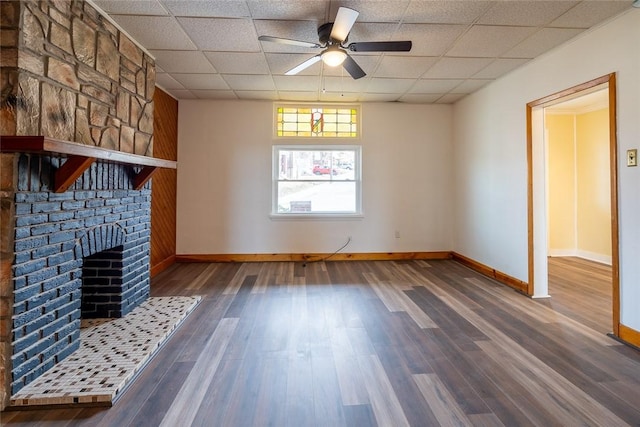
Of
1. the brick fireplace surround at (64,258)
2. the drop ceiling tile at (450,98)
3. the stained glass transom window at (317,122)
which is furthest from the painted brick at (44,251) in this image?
the drop ceiling tile at (450,98)

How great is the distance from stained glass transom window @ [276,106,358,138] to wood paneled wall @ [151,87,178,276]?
1605mm

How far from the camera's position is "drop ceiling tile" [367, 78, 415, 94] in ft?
12.9

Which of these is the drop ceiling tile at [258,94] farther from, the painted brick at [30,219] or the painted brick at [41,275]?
the painted brick at [41,275]

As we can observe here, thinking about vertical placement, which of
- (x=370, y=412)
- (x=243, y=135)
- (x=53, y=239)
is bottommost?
(x=370, y=412)

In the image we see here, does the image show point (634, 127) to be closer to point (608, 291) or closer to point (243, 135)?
point (608, 291)

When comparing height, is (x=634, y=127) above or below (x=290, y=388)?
above

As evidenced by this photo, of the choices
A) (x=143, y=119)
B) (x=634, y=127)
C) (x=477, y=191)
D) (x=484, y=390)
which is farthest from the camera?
(x=477, y=191)

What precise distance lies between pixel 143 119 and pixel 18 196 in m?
1.62

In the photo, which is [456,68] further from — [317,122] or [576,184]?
[576,184]

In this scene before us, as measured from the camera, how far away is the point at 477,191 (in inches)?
174

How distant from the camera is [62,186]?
6.18ft

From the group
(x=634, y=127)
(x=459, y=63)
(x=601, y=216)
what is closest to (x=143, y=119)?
(x=459, y=63)

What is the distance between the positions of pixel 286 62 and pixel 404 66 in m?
1.35

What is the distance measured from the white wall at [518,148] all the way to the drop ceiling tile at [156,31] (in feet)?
11.8
